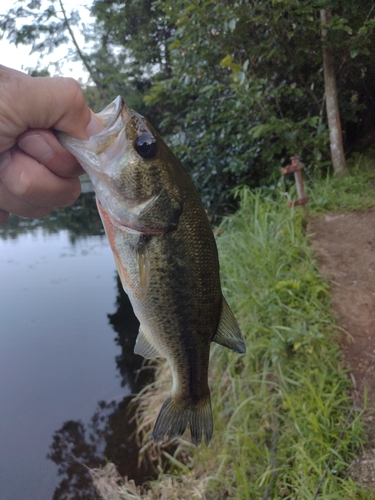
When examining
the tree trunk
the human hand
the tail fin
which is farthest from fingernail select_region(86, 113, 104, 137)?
the tree trunk

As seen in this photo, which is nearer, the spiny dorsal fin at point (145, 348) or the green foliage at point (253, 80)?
the spiny dorsal fin at point (145, 348)

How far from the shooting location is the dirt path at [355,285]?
266 centimetres

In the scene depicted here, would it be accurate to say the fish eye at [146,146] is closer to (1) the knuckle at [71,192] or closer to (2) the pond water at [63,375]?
(1) the knuckle at [71,192]

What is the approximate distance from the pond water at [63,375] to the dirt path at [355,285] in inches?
83.5

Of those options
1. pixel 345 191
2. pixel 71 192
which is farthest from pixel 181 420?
pixel 345 191

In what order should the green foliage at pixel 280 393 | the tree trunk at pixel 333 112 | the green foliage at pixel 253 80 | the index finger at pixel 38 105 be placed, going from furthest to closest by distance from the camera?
the tree trunk at pixel 333 112
the green foliage at pixel 253 80
the green foliage at pixel 280 393
the index finger at pixel 38 105

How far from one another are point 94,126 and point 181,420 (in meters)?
1.05

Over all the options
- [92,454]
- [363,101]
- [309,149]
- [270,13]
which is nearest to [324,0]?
[270,13]

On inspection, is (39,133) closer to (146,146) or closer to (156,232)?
(146,146)

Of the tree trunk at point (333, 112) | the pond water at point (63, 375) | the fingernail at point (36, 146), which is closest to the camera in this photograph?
the fingernail at point (36, 146)

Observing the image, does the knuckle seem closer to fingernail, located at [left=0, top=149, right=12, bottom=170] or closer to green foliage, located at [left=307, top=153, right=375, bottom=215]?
fingernail, located at [left=0, top=149, right=12, bottom=170]

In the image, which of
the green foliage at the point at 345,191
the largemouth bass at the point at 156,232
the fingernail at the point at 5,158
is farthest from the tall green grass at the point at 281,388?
the fingernail at the point at 5,158

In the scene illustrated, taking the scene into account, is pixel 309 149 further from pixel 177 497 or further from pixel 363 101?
pixel 177 497

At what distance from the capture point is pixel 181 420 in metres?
1.45
